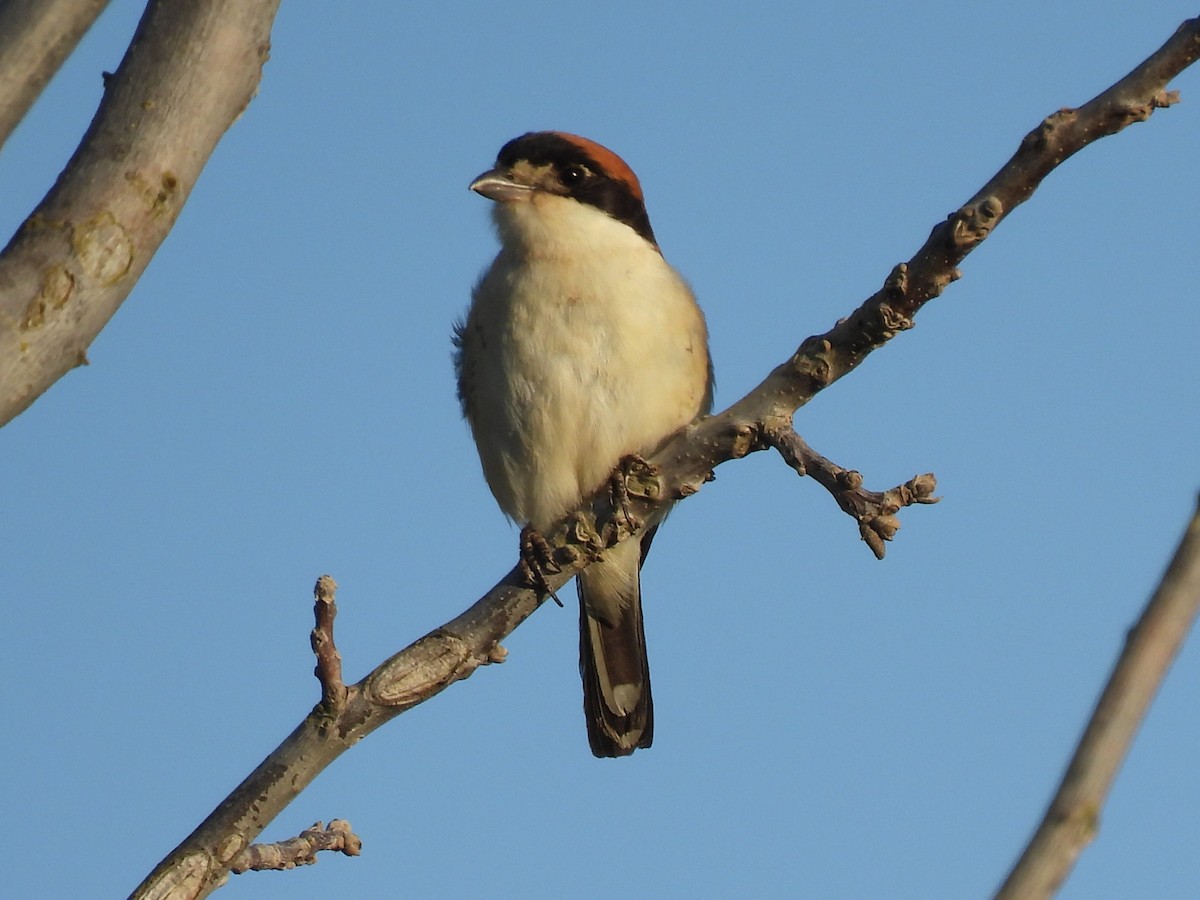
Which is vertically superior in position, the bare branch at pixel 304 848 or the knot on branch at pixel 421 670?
the knot on branch at pixel 421 670

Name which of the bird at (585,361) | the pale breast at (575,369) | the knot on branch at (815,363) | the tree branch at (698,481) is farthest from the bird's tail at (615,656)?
the knot on branch at (815,363)

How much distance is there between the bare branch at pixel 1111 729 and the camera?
3.97 ft

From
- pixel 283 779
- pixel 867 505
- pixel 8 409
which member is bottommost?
pixel 283 779

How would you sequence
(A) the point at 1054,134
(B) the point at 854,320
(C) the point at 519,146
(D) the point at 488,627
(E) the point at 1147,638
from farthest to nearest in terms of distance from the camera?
(C) the point at 519,146 → (D) the point at 488,627 → (B) the point at 854,320 → (A) the point at 1054,134 → (E) the point at 1147,638

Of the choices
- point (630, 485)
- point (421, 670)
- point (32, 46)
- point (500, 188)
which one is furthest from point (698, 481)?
point (500, 188)

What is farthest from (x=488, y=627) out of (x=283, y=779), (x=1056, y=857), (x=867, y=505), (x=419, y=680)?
(x=1056, y=857)

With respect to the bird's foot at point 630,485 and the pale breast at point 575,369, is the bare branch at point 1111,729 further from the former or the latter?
the pale breast at point 575,369

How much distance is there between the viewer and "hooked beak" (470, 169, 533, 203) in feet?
18.6

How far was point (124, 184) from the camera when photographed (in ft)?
7.30

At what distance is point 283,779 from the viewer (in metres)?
3.02

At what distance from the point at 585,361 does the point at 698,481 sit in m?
1.52

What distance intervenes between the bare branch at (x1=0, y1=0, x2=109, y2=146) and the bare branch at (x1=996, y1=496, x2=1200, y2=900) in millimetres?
1740

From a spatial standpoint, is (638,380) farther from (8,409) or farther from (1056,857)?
(1056,857)

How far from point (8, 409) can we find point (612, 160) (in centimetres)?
399
